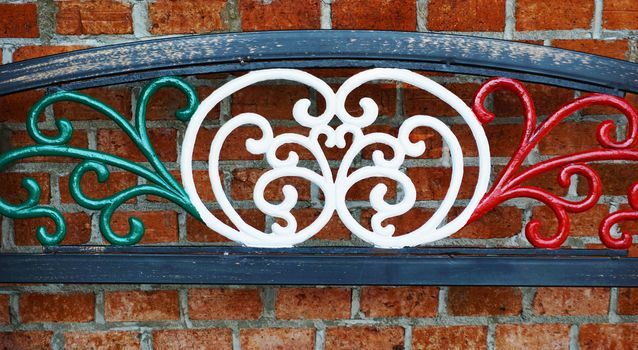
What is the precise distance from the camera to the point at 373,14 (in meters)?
0.96

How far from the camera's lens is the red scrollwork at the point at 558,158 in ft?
→ 2.80

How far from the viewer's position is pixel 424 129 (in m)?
0.98

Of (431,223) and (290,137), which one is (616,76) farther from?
(290,137)

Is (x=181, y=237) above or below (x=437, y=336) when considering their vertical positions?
above

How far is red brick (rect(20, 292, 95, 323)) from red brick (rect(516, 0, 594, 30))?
835mm

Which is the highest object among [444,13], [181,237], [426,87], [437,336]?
[444,13]

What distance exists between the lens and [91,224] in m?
0.99

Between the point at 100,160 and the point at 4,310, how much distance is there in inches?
13.9

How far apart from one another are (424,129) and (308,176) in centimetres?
A: 24

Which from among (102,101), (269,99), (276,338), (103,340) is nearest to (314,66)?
(269,99)

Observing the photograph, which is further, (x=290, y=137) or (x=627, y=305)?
(x=627, y=305)

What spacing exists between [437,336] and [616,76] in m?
0.49

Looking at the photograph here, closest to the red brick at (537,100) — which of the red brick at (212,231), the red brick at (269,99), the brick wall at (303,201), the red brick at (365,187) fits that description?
the brick wall at (303,201)

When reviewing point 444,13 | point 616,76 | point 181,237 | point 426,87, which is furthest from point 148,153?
point 616,76
